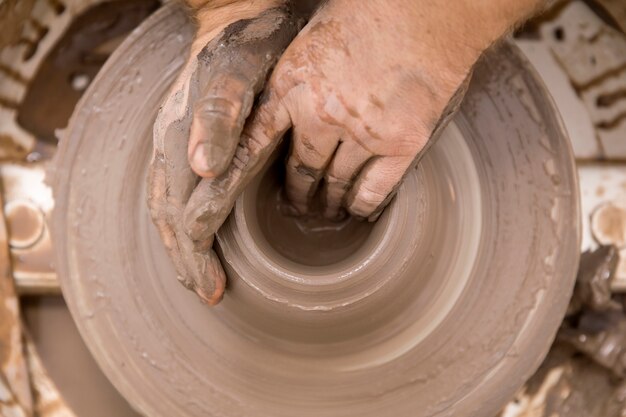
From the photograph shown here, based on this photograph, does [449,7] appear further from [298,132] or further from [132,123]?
[132,123]

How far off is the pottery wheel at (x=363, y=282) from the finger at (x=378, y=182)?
0.12ft

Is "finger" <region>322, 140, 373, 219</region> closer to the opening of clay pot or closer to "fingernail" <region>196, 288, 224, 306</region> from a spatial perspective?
the opening of clay pot

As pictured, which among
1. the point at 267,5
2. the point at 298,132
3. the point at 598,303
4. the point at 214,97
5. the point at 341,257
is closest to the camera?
the point at 214,97

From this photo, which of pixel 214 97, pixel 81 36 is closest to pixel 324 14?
pixel 214 97

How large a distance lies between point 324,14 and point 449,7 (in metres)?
0.21

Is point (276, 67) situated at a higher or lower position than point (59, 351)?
higher

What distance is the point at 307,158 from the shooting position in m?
1.20

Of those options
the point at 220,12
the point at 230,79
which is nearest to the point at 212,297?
the point at 230,79

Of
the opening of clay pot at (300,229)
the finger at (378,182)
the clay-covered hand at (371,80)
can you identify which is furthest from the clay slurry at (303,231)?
the clay-covered hand at (371,80)

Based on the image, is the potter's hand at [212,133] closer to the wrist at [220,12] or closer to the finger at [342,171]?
the wrist at [220,12]

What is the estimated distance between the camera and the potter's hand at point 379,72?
3.50ft

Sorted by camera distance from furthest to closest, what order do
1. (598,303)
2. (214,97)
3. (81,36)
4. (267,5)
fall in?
(81,36)
(598,303)
(267,5)
(214,97)

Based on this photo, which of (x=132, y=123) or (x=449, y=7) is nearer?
(x=449, y=7)

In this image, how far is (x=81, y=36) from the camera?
1.82 meters
